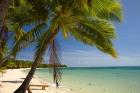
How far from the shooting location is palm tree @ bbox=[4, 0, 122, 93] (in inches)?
296

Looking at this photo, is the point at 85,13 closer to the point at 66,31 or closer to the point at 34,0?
the point at 66,31

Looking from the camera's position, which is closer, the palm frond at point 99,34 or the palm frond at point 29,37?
the palm frond at point 99,34

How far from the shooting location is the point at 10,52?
829 centimetres

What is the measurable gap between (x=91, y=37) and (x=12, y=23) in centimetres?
239

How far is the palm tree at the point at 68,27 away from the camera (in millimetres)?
7512

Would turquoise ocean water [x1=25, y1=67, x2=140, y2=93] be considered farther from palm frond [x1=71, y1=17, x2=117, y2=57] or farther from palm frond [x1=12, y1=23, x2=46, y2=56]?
palm frond [x1=71, y1=17, x2=117, y2=57]

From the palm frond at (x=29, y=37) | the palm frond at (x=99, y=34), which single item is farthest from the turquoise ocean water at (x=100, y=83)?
the palm frond at (x=99, y=34)

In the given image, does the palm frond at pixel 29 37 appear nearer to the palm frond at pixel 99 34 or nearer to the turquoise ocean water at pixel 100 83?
the palm frond at pixel 99 34

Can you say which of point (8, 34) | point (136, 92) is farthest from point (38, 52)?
point (136, 92)

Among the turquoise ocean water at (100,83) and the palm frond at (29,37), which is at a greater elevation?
the palm frond at (29,37)

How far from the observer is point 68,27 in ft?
25.8

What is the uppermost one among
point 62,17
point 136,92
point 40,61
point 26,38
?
point 62,17

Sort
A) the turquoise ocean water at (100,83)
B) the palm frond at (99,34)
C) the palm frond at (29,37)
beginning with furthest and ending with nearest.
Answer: the turquoise ocean water at (100,83)
the palm frond at (29,37)
the palm frond at (99,34)

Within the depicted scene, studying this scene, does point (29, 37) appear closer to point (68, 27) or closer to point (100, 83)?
point (68, 27)
